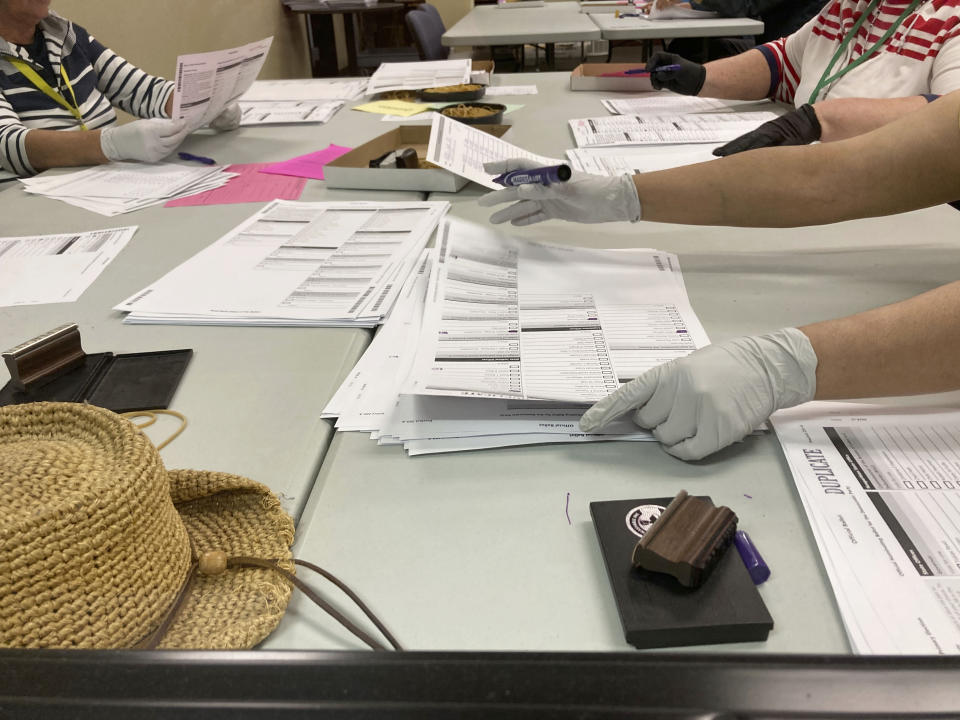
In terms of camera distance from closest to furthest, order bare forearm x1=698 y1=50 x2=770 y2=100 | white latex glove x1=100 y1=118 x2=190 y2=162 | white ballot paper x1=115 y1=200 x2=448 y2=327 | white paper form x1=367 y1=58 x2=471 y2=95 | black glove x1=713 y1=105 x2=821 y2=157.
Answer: white ballot paper x1=115 y1=200 x2=448 y2=327
black glove x1=713 y1=105 x2=821 y2=157
white latex glove x1=100 y1=118 x2=190 y2=162
bare forearm x1=698 y1=50 x2=770 y2=100
white paper form x1=367 y1=58 x2=471 y2=95

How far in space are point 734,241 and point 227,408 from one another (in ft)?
2.57

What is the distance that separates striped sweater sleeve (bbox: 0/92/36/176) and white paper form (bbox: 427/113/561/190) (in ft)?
3.04

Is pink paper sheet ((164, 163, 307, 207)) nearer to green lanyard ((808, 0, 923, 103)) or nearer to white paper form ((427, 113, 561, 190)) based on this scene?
white paper form ((427, 113, 561, 190))

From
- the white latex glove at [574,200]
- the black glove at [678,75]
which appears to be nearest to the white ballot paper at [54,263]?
the white latex glove at [574,200]

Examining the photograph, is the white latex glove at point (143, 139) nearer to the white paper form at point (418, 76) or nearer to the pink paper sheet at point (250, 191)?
the pink paper sheet at point (250, 191)

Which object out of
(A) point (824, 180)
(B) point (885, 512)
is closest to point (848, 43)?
(A) point (824, 180)

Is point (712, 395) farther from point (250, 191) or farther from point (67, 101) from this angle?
point (67, 101)

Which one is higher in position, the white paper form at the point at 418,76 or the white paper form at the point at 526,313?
the white paper form at the point at 418,76

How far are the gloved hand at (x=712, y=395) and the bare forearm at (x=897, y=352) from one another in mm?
25

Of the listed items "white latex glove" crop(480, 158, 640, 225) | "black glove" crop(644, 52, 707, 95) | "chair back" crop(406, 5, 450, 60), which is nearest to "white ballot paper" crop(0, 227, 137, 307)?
"white latex glove" crop(480, 158, 640, 225)

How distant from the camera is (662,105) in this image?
184 centimetres

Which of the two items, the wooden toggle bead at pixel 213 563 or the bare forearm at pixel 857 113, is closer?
the wooden toggle bead at pixel 213 563

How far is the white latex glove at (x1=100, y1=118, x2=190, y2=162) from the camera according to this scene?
1.46 m

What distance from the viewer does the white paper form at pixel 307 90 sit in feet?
7.00
